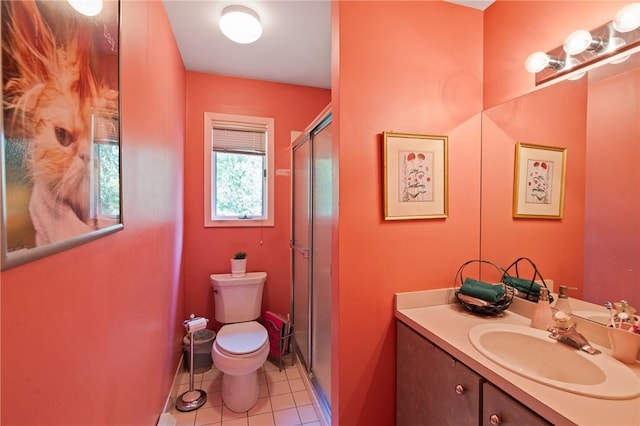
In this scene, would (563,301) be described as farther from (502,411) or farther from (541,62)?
(541,62)

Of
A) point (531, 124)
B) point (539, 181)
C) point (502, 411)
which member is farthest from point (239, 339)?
point (531, 124)

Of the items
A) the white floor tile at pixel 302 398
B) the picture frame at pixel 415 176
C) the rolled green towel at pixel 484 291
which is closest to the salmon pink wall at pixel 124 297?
the white floor tile at pixel 302 398

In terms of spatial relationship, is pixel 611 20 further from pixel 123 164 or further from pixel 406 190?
pixel 123 164

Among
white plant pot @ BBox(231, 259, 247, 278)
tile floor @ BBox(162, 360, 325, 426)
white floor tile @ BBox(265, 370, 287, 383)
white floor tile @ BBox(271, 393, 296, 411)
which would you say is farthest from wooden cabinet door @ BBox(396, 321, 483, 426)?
white plant pot @ BBox(231, 259, 247, 278)

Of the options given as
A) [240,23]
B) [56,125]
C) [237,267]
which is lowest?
[237,267]

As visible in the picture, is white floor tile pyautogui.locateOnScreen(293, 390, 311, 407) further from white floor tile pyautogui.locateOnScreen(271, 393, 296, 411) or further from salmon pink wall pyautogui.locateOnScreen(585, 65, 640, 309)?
salmon pink wall pyautogui.locateOnScreen(585, 65, 640, 309)

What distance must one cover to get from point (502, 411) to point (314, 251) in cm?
132

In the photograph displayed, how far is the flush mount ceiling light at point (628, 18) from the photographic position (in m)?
0.90

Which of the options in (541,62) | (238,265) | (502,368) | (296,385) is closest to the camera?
(502,368)

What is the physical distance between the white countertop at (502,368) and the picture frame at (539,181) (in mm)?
479

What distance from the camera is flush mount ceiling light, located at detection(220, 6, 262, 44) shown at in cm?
155

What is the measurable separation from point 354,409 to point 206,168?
2.11m

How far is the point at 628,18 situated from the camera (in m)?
0.92

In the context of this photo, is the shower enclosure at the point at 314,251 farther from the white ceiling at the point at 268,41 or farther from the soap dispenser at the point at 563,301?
the soap dispenser at the point at 563,301
